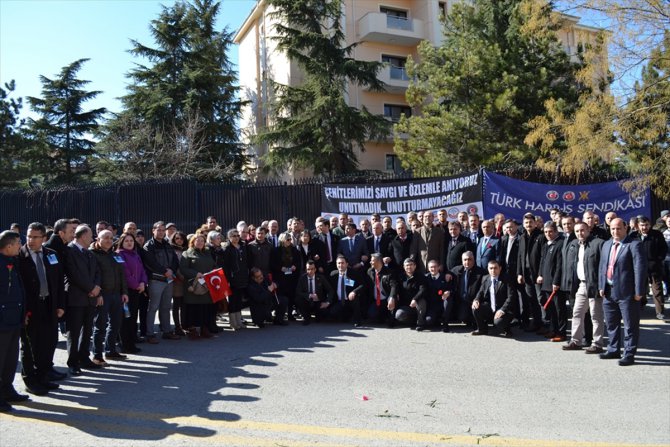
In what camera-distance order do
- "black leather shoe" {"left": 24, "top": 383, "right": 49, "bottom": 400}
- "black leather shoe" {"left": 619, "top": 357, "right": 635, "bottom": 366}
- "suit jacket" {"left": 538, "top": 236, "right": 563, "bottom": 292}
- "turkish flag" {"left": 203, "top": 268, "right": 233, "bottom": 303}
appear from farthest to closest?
"turkish flag" {"left": 203, "top": 268, "right": 233, "bottom": 303} < "suit jacket" {"left": 538, "top": 236, "right": 563, "bottom": 292} < "black leather shoe" {"left": 619, "top": 357, "right": 635, "bottom": 366} < "black leather shoe" {"left": 24, "top": 383, "right": 49, "bottom": 400}

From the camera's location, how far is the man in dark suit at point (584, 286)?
767cm

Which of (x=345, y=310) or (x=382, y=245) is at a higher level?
(x=382, y=245)

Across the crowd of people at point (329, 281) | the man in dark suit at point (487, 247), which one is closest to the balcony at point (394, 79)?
the crowd of people at point (329, 281)

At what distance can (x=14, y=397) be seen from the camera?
5.82 m

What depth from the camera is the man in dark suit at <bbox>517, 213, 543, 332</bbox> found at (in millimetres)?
9188

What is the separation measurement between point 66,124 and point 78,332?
3164 centimetres

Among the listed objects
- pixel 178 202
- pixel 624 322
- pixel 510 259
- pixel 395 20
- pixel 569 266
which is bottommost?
pixel 624 322

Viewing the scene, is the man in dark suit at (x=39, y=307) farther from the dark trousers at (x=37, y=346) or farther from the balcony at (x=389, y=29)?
the balcony at (x=389, y=29)

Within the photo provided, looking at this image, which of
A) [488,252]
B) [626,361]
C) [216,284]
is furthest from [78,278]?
[626,361]

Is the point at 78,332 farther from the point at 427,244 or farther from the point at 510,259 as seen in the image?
the point at 510,259

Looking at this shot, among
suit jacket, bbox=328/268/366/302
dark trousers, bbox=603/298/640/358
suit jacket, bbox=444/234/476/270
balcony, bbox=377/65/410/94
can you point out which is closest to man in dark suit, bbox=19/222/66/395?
suit jacket, bbox=328/268/366/302

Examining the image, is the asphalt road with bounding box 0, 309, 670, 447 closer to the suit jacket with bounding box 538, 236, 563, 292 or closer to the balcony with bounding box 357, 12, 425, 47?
the suit jacket with bounding box 538, 236, 563, 292

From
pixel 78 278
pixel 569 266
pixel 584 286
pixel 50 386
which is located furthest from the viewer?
pixel 569 266

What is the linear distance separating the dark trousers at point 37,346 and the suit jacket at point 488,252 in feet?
23.0
